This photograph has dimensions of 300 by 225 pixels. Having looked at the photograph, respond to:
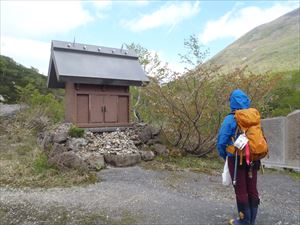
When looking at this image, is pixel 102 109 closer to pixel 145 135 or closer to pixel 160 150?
pixel 145 135

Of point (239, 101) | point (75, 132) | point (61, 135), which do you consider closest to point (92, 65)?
point (75, 132)

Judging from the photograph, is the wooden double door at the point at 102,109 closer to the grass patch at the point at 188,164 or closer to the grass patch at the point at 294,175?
the grass patch at the point at 188,164

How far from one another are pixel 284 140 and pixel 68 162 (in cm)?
651

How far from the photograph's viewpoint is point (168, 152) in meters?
9.16

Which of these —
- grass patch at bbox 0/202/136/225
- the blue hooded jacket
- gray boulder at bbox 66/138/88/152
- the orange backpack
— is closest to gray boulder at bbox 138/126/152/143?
gray boulder at bbox 66/138/88/152

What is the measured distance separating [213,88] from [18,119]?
336 inches

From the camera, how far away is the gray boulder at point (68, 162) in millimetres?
6879

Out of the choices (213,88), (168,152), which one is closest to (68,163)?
(168,152)

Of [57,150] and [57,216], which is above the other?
[57,150]

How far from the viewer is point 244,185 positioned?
12.2ft

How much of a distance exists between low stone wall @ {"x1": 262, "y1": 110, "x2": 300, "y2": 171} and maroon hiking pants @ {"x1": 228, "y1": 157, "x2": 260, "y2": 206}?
5690 millimetres

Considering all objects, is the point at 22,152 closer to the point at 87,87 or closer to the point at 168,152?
the point at 87,87

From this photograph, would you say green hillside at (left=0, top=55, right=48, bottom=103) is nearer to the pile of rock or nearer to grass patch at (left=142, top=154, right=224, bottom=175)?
the pile of rock

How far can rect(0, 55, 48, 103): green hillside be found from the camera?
59.7 feet
